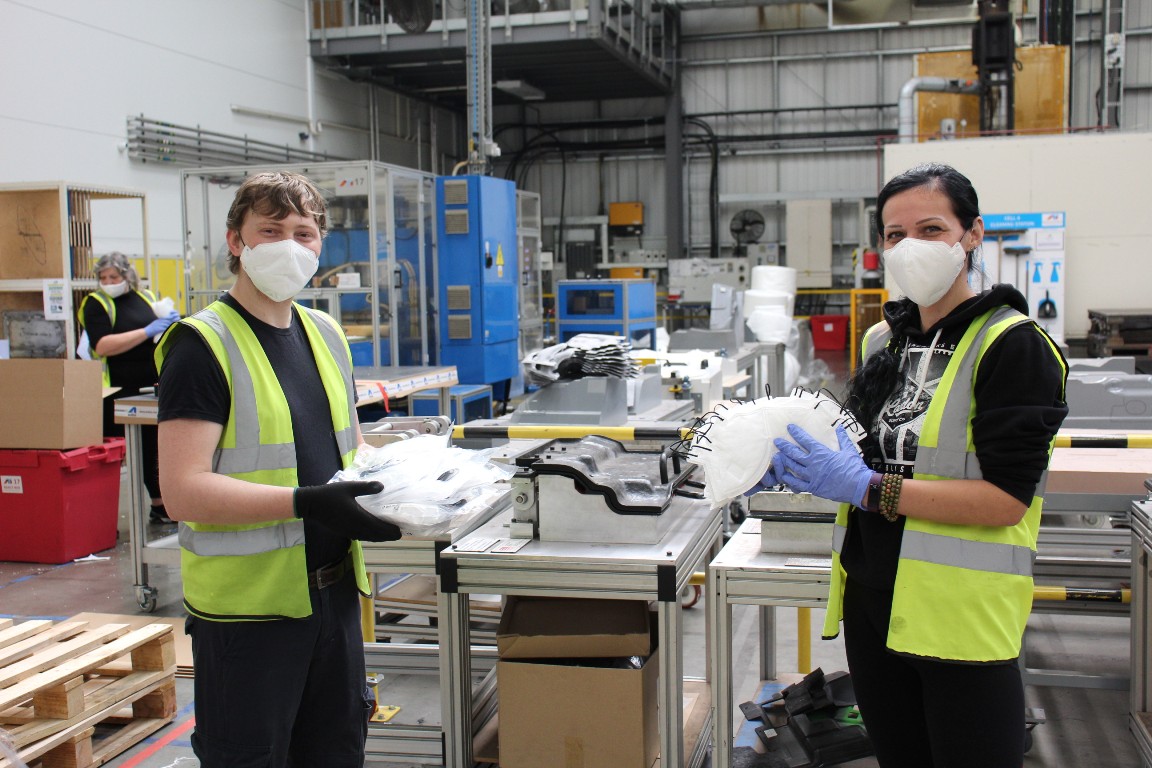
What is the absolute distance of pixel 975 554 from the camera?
1384 millimetres

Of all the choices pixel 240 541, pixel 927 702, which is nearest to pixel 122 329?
pixel 240 541

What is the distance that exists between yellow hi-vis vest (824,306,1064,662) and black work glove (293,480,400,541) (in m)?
0.79

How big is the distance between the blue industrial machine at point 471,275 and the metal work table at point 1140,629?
202 inches

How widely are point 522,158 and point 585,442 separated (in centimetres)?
1278

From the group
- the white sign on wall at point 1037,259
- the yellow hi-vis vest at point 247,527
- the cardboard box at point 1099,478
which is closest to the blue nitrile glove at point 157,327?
the yellow hi-vis vest at point 247,527

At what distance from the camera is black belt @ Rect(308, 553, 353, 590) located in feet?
5.28

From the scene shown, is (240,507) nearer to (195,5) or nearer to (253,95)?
(195,5)

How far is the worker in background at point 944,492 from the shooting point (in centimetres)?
134

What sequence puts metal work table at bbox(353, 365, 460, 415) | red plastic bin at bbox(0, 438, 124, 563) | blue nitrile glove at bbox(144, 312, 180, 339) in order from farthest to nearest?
blue nitrile glove at bbox(144, 312, 180, 339) → red plastic bin at bbox(0, 438, 124, 563) → metal work table at bbox(353, 365, 460, 415)

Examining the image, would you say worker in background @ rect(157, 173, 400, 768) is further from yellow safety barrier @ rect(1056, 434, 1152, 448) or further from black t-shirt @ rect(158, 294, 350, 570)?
yellow safety barrier @ rect(1056, 434, 1152, 448)

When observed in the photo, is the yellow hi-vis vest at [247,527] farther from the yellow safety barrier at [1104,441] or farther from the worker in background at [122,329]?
the worker in background at [122,329]

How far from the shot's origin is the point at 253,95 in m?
9.77

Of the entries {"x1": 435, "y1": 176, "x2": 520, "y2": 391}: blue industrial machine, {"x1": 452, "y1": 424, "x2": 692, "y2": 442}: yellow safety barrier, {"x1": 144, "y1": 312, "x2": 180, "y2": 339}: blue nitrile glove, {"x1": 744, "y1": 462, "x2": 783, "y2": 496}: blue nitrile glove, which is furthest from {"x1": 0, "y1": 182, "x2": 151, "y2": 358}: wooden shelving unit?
{"x1": 744, "y1": 462, "x2": 783, "y2": 496}: blue nitrile glove

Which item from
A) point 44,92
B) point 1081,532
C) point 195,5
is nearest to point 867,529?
point 1081,532
